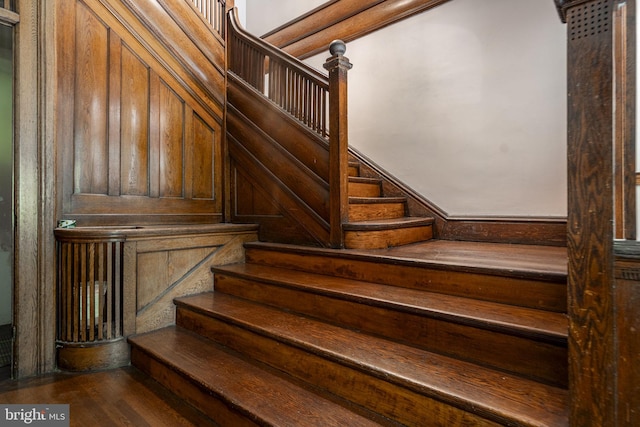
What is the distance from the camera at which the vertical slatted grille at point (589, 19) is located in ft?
2.69

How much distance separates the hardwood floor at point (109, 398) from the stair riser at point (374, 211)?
1452 mm

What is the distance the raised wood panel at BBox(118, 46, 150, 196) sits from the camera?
2.33m

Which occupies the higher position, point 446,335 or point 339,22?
point 339,22

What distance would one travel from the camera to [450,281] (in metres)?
1.56

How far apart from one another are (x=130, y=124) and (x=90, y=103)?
0.83 feet

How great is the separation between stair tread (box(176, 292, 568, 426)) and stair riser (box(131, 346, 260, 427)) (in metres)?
0.33

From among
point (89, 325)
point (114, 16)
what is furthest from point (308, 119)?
point (89, 325)

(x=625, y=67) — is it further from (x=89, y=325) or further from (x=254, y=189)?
(x=89, y=325)

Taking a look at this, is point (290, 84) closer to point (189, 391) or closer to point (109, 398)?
point (189, 391)

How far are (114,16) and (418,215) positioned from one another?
2669 millimetres

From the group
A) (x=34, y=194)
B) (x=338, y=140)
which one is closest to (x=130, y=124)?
(x=34, y=194)

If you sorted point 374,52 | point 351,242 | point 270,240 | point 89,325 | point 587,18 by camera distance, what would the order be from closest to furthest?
point 587,18 → point 89,325 → point 351,242 → point 270,240 → point 374,52

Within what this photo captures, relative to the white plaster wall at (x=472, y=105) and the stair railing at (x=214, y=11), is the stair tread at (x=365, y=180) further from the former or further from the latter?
the stair railing at (x=214, y=11)

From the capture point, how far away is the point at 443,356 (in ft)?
4.24
